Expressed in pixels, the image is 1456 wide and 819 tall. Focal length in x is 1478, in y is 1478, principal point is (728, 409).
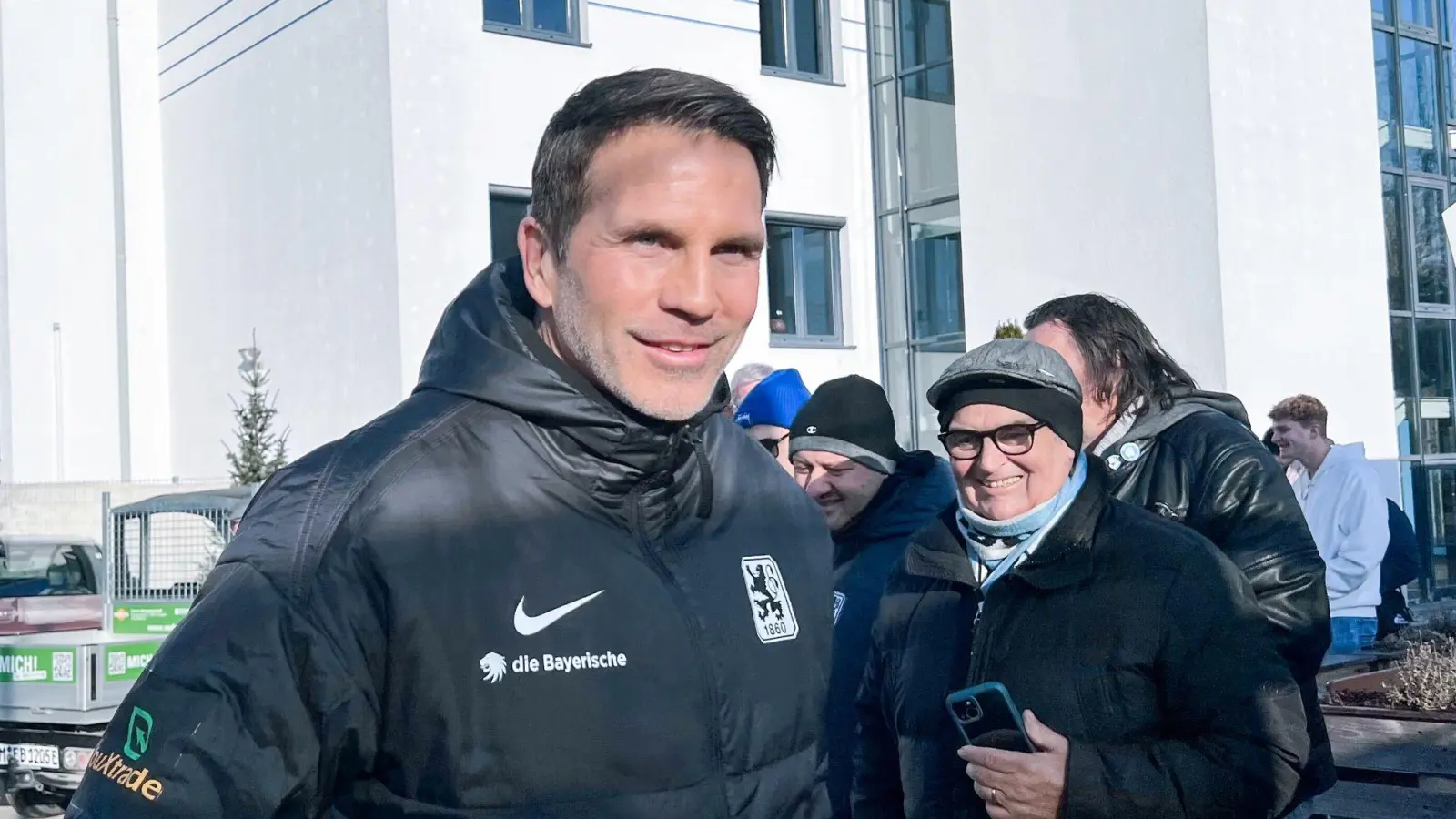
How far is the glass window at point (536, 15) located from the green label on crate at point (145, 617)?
8169mm

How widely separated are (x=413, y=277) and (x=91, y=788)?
594 inches

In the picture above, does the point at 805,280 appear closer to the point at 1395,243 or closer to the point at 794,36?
the point at 794,36

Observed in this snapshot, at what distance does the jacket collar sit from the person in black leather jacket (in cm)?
52

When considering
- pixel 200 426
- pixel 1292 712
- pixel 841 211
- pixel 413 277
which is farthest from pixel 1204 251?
pixel 200 426

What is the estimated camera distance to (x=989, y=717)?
3.01 metres

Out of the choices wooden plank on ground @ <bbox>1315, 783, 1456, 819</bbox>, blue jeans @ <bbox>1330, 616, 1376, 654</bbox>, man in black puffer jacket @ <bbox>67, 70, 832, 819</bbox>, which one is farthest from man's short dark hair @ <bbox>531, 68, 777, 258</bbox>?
blue jeans @ <bbox>1330, 616, 1376, 654</bbox>

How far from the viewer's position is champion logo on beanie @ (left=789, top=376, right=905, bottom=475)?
4562 mm

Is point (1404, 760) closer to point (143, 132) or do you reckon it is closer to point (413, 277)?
point (413, 277)

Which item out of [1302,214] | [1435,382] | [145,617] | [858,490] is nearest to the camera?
[858,490]

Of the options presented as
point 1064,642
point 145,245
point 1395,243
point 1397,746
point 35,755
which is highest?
point 145,245

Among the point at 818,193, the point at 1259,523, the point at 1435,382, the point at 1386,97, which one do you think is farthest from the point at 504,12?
the point at 1259,523

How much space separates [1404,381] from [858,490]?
39.6 ft

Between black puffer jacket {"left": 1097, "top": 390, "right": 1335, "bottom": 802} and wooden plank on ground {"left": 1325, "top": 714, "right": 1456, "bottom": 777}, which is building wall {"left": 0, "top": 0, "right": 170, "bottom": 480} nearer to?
wooden plank on ground {"left": 1325, "top": 714, "right": 1456, "bottom": 777}

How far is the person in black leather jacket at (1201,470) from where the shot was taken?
3.76 meters
